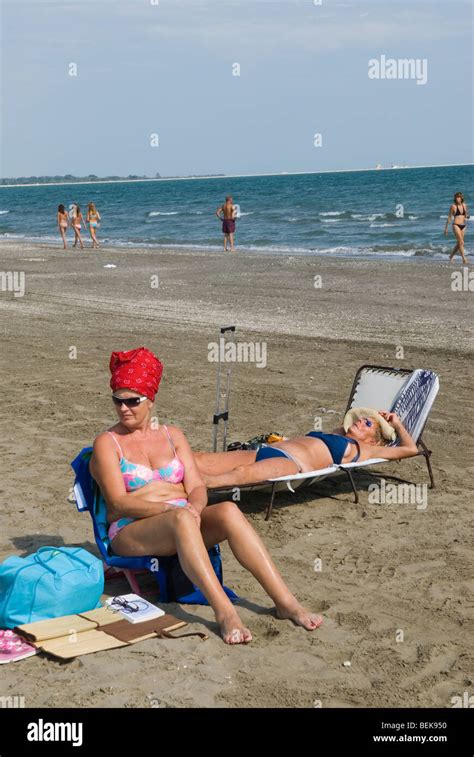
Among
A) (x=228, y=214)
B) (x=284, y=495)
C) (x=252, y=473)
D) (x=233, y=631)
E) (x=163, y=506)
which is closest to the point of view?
(x=233, y=631)

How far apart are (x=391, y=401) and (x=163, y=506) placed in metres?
3.13

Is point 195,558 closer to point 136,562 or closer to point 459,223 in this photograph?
point 136,562

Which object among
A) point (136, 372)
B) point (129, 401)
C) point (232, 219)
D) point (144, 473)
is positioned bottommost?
point (144, 473)

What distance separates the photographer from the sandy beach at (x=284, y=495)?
420 cm

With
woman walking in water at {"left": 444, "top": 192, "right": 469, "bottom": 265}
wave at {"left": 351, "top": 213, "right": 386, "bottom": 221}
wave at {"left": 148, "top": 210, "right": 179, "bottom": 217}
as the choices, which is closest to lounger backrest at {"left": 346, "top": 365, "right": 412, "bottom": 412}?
woman walking in water at {"left": 444, "top": 192, "right": 469, "bottom": 265}

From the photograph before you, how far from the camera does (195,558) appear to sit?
4.59 m

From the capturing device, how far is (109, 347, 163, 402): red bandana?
191 inches

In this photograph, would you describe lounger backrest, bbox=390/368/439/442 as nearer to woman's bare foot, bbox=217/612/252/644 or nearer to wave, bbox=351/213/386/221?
woman's bare foot, bbox=217/612/252/644

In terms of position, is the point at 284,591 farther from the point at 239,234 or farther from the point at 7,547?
the point at 239,234

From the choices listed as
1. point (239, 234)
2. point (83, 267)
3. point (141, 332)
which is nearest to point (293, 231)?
point (239, 234)

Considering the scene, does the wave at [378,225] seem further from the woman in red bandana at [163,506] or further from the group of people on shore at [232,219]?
the woman in red bandana at [163,506]

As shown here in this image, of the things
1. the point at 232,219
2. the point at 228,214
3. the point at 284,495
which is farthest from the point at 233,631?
the point at 232,219

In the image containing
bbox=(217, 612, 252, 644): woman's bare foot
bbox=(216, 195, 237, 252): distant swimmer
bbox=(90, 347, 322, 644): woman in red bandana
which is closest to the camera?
bbox=(217, 612, 252, 644): woman's bare foot

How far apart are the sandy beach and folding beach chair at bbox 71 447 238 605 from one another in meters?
0.09
